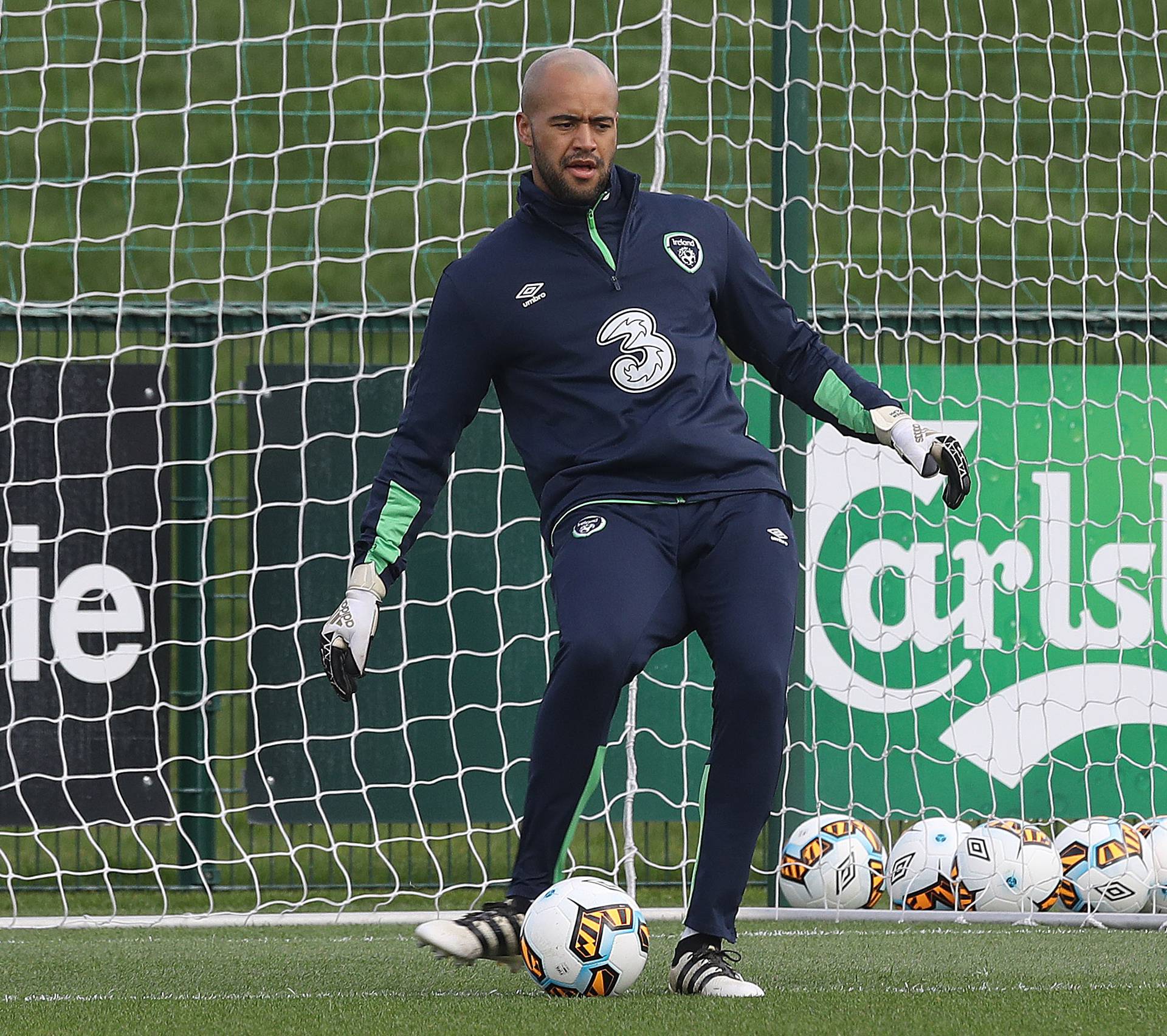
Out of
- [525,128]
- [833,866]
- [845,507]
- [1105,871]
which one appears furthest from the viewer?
[845,507]

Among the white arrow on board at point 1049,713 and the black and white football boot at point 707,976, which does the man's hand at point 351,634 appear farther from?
the white arrow on board at point 1049,713

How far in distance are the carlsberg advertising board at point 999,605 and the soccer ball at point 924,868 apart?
23.3 inches

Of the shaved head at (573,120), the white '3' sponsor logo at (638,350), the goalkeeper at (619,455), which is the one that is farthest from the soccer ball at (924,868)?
the shaved head at (573,120)

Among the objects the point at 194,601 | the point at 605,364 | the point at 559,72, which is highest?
the point at 559,72

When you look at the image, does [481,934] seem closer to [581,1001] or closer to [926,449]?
[581,1001]

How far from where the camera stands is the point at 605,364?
14.2 ft

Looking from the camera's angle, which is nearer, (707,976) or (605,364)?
(707,976)

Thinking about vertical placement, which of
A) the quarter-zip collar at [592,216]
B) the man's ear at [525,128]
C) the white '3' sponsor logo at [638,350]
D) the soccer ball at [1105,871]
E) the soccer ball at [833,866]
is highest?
the man's ear at [525,128]

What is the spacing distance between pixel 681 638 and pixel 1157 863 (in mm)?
2699

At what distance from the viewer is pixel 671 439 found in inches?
167

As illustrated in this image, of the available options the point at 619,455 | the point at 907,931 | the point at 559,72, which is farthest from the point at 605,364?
the point at 907,931

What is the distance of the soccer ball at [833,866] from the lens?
632 centimetres

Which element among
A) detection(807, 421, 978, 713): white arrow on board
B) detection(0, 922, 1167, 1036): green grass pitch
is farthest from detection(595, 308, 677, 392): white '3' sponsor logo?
detection(807, 421, 978, 713): white arrow on board

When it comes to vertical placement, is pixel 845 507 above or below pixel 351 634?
below
